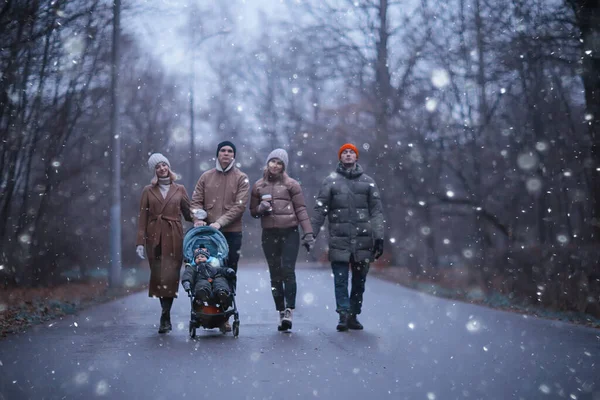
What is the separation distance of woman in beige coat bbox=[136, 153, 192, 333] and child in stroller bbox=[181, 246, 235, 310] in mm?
617

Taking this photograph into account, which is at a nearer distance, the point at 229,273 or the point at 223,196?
the point at 229,273

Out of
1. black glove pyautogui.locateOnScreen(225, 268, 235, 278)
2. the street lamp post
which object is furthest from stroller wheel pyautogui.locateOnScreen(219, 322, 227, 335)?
the street lamp post

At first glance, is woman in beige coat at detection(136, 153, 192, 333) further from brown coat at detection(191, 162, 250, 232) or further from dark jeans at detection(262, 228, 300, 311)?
dark jeans at detection(262, 228, 300, 311)

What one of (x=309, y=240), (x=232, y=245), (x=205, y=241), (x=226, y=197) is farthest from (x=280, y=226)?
(x=205, y=241)

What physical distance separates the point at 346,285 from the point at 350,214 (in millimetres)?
831

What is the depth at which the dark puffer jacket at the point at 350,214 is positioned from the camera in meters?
9.62

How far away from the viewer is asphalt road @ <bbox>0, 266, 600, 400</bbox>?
5730 mm

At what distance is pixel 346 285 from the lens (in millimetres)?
9523

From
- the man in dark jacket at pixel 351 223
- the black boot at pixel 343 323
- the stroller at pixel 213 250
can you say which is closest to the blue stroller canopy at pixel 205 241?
the stroller at pixel 213 250

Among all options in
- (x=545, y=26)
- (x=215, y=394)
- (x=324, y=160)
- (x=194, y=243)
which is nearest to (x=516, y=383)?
(x=215, y=394)

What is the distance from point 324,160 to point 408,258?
8.23 metres

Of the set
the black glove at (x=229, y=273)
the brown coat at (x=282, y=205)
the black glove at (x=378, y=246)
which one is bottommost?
the black glove at (x=229, y=273)

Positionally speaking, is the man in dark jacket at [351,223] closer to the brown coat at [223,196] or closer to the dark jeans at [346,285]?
the dark jeans at [346,285]

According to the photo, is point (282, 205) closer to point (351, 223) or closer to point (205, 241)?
point (351, 223)
